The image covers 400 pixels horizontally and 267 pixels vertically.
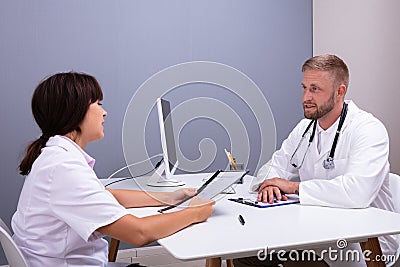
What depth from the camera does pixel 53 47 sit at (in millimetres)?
2717

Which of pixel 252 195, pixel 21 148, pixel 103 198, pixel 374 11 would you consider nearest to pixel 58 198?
pixel 103 198

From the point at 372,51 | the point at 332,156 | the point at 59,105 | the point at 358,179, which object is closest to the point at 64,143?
the point at 59,105

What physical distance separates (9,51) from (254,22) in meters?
1.50

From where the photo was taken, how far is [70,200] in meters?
1.29

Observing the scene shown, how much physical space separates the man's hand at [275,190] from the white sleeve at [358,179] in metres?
0.07

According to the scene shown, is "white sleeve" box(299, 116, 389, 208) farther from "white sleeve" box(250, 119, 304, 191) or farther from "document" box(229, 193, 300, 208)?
"white sleeve" box(250, 119, 304, 191)

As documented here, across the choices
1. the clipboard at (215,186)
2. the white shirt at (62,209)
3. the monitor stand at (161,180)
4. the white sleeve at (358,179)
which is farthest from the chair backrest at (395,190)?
the white shirt at (62,209)

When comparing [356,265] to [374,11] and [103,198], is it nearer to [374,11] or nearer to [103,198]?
[103,198]

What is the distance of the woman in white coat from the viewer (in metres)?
1.29

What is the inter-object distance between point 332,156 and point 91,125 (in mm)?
1043

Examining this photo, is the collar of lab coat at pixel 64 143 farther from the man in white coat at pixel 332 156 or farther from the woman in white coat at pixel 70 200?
the man in white coat at pixel 332 156

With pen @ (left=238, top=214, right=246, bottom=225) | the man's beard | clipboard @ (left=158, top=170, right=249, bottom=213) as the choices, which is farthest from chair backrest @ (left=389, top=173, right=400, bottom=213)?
pen @ (left=238, top=214, right=246, bottom=225)

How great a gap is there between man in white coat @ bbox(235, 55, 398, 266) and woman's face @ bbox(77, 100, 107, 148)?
2.22 feet

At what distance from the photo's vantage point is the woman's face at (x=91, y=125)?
1.48 meters
